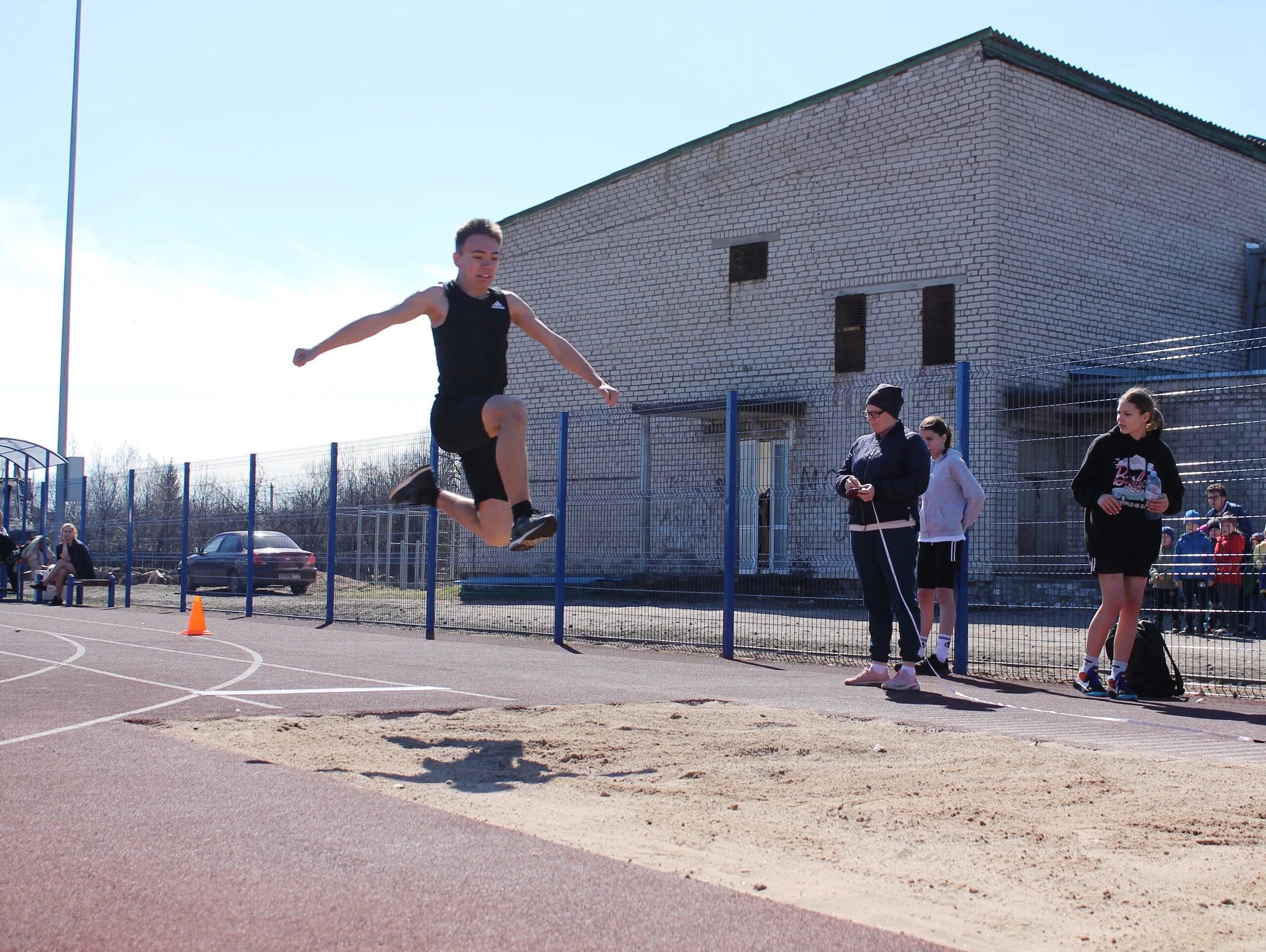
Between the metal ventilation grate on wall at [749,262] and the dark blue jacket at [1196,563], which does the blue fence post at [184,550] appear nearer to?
the metal ventilation grate on wall at [749,262]

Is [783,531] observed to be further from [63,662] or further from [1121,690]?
[63,662]

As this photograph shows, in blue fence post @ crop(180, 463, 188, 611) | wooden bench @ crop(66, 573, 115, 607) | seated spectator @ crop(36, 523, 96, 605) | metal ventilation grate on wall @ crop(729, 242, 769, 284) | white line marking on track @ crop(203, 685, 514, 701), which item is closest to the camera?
white line marking on track @ crop(203, 685, 514, 701)

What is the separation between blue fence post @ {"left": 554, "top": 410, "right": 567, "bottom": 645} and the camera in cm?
1198

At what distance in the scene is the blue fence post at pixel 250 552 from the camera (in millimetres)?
16812

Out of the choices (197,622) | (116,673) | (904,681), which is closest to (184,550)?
(197,622)

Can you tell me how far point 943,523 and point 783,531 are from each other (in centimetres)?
188

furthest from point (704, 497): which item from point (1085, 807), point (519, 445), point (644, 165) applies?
point (644, 165)

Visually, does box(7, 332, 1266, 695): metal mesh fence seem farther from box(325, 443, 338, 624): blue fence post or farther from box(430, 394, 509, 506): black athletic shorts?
box(430, 394, 509, 506): black athletic shorts

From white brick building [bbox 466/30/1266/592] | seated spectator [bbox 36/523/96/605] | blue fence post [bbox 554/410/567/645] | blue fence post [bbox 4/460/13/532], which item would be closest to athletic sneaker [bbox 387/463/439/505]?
blue fence post [bbox 554/410/567/645]

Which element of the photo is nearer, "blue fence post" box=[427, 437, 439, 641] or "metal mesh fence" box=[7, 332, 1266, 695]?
"metal mesh fence" box=[7, 332, 1266, 695]

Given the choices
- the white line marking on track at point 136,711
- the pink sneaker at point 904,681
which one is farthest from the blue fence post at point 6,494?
the pink sneaker at point 904,681

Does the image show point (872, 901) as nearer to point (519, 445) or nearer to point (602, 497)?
point (519, 445)

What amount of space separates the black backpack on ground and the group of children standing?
0.81 ft

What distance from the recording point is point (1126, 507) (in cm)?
718
